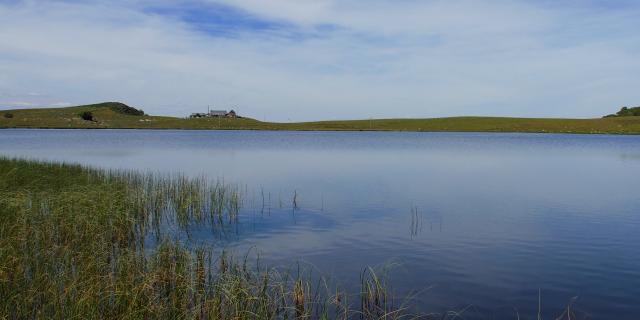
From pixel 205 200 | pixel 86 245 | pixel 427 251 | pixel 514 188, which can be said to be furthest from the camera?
pixel 514 188

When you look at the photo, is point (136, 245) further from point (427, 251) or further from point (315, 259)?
point (427, 251)

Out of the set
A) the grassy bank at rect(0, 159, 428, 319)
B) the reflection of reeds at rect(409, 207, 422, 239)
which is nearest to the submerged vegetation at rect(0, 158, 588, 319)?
the grassy bank at rect(0, 159, 428, 319)

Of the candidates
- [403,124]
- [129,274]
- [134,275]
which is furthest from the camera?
[403,124]

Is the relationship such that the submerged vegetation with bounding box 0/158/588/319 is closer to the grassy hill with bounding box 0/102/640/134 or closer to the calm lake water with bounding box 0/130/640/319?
the calm lake water with bounding box 0/130/640/319

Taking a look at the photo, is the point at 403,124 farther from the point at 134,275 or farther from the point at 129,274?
the point at 129,274

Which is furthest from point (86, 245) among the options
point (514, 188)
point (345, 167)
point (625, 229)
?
point (345, 167)

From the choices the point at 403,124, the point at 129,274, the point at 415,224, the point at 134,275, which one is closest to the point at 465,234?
the point at 415,224

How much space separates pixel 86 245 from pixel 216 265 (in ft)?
11.6

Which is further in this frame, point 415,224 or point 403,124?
point 403,124

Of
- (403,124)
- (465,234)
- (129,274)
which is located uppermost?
(403,124)

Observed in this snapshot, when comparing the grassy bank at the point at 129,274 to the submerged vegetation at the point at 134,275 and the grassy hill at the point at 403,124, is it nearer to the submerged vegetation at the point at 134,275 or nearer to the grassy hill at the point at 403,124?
the submerged vegetation at the point at 134,275

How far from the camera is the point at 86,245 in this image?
1403 centimetres

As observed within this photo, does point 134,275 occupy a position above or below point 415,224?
above

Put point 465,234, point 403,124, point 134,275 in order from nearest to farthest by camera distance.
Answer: point 134,275
point 465,234
point 403,124
